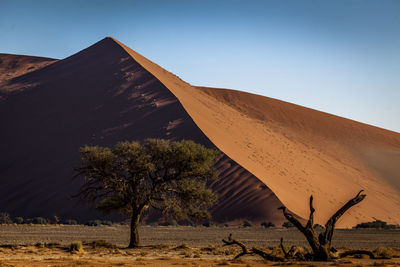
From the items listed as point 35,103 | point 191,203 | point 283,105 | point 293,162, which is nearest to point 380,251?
point 191,203

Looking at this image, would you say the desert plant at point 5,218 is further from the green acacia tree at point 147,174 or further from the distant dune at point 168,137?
the green acacia tree at point 147,174

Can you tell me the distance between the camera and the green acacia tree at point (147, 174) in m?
26.0

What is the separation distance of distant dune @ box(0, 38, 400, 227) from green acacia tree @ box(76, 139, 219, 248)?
2492 centimetres

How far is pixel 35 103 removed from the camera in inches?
3268

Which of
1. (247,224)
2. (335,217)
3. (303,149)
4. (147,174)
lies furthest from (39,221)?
(303,149)

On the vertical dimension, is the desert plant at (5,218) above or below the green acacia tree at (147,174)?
below

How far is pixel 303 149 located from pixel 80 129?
3489 centimetres

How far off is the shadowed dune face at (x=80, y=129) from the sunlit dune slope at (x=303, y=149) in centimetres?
224

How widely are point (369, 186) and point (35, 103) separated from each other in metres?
52.0

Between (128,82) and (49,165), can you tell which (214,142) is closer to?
(49,165)

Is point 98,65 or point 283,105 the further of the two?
point 283,105

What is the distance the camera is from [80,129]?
72.4 metres

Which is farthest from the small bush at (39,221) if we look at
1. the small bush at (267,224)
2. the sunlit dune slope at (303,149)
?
the small bush at (267,224)

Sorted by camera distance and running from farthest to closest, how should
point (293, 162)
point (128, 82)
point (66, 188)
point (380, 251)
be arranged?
point (128, 82)
point (293, 162)
point (66, 188)
point (380, 251)
